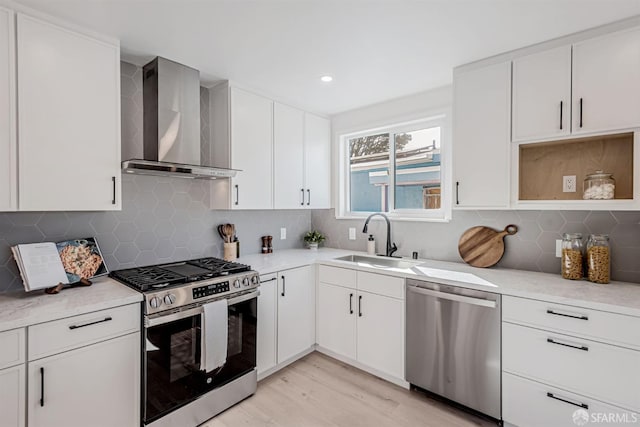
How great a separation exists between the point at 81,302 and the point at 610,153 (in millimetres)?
3324

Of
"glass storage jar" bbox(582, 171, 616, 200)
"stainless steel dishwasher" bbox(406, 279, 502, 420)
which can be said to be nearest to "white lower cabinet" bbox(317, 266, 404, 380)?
"stainless steel dishwasher" bbox(406, 279, 502, 420)

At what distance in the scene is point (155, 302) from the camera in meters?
1.75

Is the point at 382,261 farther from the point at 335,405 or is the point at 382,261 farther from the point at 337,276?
the point at 335,405

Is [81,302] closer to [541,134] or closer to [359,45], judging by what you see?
[359,45]

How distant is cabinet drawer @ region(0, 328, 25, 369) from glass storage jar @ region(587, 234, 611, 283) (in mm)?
3143

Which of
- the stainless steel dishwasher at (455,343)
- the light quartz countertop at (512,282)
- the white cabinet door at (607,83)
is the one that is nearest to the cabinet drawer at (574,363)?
the stainless steel dishwasher at (455,343)

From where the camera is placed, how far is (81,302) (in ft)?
5.26

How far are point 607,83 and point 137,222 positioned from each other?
10.6ft

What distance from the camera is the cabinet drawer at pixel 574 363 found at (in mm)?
1544

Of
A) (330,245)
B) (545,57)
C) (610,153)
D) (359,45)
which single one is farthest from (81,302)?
(610,153)

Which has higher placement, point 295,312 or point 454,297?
point 454,297

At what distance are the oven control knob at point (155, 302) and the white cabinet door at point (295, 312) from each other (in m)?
0.99

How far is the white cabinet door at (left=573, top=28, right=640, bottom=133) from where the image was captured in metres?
1.74

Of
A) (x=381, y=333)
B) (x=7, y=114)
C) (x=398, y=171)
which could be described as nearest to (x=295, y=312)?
(x=381, y=333)
